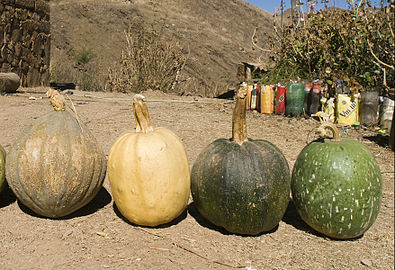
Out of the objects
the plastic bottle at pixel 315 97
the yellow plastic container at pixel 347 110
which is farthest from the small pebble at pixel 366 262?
the plastic bottle at pixel 315 97

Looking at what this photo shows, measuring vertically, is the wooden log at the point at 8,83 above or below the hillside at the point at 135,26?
below

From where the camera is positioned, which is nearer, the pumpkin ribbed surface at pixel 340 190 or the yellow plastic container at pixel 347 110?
the pumpkin ribbed surface at pixel 340 190

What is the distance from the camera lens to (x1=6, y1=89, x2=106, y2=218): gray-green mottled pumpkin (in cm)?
307

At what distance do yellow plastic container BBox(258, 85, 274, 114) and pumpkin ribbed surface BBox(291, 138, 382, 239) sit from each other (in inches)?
188

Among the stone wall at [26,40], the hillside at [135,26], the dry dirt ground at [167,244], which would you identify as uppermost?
the hillside at [135,26]

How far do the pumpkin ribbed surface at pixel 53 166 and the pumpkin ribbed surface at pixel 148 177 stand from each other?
0.71ft

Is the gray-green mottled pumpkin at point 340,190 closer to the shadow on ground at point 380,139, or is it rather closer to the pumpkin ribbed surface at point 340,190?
the pumpkin ribbed surface at point 340,190

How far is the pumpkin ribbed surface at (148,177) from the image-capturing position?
3.00m

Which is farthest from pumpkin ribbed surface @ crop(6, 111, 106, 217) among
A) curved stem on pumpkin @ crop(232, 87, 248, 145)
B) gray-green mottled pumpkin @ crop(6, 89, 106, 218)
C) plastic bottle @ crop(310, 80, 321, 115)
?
plastic bottle @ crop(310, 80, 321, 115)

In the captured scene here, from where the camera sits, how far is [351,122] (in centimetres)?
715

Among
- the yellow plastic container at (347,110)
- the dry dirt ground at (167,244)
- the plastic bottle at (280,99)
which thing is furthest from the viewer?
the plastic bottle at (280,99)

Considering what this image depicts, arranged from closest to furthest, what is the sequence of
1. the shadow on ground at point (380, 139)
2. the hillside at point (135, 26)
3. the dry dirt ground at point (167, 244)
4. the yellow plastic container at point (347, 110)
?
the dry dirt ground at point (167, 244)
the shadow on ground at point (380, 139)
the yellow plastic container at point (347, 110)
the hillside at point (135, 26)

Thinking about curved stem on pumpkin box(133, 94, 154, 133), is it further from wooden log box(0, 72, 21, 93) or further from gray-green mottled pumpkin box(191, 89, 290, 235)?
wooden log box(0, 72, 21, 93)

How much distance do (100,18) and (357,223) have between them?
26619 mm
